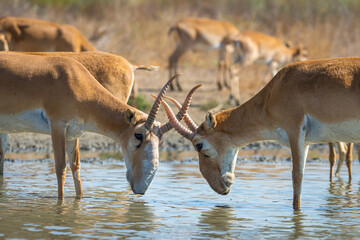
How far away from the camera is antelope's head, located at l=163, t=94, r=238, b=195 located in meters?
9.61

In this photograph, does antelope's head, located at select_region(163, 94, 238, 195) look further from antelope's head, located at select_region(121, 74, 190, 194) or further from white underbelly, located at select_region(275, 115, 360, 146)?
white underbelly, located at select_region(275, 115, 360, 146)

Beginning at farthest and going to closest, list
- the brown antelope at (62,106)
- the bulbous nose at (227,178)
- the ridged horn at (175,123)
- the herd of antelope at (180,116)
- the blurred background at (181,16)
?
the blurred background at (181,16) → the bulbous nose at (227,178) → the brown antelope at (62,106) → the ridged horn at (175,123) → the herd of antelope at (180,116)

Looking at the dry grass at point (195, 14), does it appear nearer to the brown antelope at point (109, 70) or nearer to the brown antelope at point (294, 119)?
the brown antelope at point (109, 70)

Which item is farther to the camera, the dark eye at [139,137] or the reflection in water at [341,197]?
the reflection in water at [341,197]

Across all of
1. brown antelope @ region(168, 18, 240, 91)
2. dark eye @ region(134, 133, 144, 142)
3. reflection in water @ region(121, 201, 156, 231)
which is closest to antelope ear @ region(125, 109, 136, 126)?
dark eye @ region(134, 133, 144, 142)

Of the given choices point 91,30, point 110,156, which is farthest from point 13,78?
point 91,30

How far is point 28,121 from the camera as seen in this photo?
950cm

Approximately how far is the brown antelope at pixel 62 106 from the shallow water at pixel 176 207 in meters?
0.64

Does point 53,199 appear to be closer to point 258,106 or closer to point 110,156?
point 258,106

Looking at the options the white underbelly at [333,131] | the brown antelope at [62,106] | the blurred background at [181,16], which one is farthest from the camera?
the blurred background at [181,16]

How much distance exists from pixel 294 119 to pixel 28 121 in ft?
10.4

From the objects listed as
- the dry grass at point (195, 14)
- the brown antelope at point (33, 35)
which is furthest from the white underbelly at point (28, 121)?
the dry grass at point (195, 14)

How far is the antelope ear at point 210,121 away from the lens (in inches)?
372

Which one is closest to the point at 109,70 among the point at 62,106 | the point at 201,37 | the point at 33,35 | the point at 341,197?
the point at 62,106
